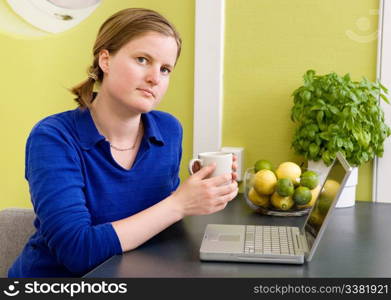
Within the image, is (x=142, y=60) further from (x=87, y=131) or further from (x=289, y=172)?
(x=289, y=172)

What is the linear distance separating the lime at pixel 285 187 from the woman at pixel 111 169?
0.21m

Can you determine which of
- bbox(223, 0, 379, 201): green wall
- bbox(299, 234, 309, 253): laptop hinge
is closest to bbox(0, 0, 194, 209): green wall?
bbox(223, 0, 379, 201): green wall

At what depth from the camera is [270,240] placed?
1.15 meters

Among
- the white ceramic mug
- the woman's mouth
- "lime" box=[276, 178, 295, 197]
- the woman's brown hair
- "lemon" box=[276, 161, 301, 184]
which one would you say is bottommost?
"lime" box=[276, 178, 295, 197]

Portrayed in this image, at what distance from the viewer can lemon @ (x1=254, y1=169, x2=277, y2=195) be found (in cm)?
143

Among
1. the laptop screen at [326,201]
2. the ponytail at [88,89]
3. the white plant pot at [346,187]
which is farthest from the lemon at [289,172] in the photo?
the ponytail at [88,89]

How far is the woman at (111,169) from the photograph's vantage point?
1092 mm

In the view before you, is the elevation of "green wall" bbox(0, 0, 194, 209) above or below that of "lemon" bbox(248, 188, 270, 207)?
above

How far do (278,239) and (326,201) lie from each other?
0.16 meters

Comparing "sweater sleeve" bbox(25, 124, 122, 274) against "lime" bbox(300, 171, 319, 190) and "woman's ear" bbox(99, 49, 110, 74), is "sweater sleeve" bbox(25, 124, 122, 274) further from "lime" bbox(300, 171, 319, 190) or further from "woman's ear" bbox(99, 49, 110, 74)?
"lime" bbox(300, 171, 319, 190)

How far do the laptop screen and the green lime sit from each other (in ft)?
0.68

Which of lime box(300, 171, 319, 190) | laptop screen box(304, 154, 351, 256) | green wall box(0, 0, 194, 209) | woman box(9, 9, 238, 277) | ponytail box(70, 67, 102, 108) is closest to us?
laptop screen box(304, 154, 351, 256)

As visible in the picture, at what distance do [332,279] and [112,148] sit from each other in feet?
1.98

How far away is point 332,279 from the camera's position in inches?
37.8
